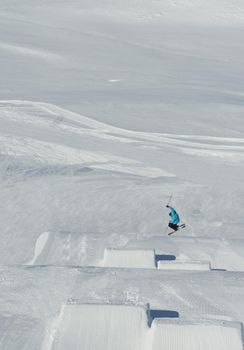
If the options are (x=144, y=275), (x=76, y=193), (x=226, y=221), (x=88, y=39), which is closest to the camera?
(x=144, y=275)

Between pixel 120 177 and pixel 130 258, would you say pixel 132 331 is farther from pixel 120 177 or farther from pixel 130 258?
pixel 120 177

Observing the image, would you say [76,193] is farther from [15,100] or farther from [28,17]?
[28,17]

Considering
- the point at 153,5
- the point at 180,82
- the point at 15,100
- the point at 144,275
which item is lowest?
the point at 144,275

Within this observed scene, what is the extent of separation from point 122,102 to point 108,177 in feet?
9.31

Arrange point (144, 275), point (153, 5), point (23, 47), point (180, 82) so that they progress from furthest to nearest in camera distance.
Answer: point (153, 5) < point (23, 47) < point (180, 82) < point (144, 275)

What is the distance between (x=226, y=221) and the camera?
8180 mm

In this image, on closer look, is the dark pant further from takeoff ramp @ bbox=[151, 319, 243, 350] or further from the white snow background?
takeoff ramp @ bbox=[151, 319, 243, 350]

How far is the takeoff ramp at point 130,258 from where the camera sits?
16.5ft

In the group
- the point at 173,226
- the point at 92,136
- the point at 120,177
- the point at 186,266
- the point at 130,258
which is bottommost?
the point at 186,266

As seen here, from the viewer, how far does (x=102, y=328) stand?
3732mm

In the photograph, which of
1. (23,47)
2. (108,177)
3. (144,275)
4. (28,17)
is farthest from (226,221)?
(28,17)

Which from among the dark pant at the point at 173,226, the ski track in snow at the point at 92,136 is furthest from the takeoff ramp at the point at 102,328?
the ski track in snow at the point at 92,136


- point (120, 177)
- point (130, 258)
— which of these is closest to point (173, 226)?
point (120, 177)

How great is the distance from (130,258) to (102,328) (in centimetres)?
138
